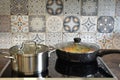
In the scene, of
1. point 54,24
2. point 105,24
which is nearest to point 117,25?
point 105,24

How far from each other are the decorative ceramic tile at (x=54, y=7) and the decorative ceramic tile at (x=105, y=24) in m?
0.28

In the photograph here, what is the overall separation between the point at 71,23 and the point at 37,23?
235 mm

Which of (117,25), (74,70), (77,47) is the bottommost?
(74,70)

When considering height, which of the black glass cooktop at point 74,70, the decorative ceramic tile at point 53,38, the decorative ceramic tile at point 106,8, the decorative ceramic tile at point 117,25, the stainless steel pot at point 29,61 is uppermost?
the decorative ceramic tile at point 106,8

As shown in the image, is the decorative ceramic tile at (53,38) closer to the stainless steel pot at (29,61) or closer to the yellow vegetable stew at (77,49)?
the yellow vegetable stew at (77,49)

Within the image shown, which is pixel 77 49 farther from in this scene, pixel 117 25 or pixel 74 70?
pixel 117 25

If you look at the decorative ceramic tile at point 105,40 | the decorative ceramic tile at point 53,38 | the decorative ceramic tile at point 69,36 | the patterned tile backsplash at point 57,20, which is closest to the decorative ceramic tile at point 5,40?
the patterned tile backsplash at point 57,20

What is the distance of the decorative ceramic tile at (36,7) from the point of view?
5.41 ft

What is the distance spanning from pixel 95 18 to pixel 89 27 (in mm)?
75

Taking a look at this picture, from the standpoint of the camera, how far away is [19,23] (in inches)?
66.1

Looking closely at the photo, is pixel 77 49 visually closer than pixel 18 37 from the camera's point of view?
Yes

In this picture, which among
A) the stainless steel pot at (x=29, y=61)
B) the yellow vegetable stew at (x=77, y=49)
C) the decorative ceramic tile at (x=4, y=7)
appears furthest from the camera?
the decorative ceramic tile at (x=4, y=7)

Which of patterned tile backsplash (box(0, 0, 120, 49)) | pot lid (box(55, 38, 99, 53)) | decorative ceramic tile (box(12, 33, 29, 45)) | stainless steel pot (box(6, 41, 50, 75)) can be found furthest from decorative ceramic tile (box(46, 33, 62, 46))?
stainless steel pot (box(6, 41, 50, 75))

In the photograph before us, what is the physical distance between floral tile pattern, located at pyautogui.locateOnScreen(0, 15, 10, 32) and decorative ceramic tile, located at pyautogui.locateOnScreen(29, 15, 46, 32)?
15 cm
